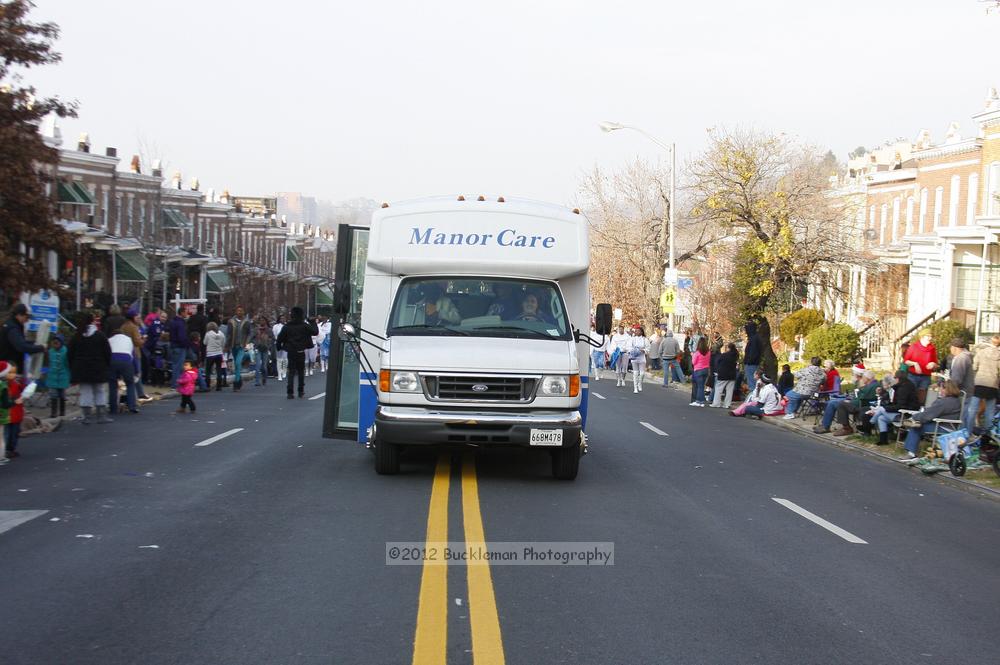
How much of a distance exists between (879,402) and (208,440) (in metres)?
11.6

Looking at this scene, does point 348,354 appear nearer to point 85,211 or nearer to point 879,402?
point 879,402

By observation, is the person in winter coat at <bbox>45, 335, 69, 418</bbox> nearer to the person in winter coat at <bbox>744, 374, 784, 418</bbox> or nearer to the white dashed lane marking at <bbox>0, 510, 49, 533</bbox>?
the white dashed lane marking at <bbox>0, 510, 49, 533</bbox>

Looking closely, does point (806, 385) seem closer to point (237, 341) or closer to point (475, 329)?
point (475, 329)

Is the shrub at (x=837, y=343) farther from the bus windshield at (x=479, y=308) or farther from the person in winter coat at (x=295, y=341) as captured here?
the bus windshield at (x=479, y=308)

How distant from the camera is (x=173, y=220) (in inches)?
1955

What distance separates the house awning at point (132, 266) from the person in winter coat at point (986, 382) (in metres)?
30.2

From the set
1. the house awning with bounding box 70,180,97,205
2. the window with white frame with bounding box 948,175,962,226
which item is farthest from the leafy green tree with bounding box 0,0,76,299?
the window with white frame with bounding box 948,175,962,226

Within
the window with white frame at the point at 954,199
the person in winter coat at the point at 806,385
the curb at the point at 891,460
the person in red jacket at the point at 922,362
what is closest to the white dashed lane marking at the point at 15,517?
the curb at the point at 891,460

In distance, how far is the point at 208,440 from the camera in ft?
47.7

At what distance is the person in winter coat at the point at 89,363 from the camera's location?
1634 centimetres

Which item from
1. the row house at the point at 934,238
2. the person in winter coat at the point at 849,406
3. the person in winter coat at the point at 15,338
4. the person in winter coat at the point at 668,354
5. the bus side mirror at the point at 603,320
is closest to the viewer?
the bus side mirror at the point at 603,320

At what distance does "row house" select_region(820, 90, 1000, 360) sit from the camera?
3338cm

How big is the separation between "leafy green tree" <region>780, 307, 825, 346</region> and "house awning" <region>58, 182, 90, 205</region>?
27.2 metres

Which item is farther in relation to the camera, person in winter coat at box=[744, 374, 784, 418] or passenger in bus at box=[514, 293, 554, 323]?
person in winter coat at box=[744, 374, 784, 418]
